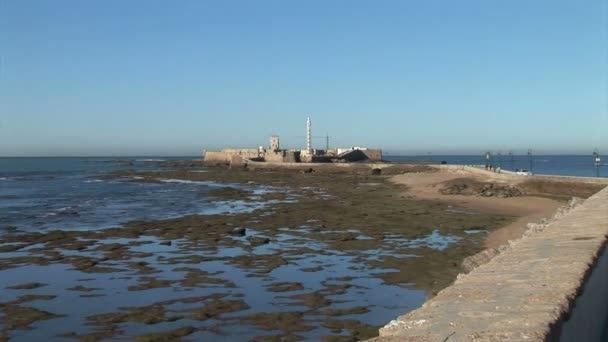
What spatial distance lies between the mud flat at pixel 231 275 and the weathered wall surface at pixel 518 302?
10.8ft

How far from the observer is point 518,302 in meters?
4.52

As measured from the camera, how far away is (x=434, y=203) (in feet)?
105

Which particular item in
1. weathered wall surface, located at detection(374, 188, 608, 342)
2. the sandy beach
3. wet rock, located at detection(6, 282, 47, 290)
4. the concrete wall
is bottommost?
the sandy beach

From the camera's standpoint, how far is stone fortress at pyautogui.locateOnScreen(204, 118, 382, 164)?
105375 millimetres

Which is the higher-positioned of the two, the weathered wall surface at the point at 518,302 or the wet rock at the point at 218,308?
the weathered wall surface at the point at 518,302

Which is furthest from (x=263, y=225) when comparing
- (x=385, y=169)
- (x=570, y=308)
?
(x=385, y=169)

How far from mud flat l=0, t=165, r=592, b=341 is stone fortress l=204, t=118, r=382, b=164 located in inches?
3178

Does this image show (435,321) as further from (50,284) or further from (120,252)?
(120,252)

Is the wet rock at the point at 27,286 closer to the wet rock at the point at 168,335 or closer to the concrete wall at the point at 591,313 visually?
the wet rock at the point at 168,335

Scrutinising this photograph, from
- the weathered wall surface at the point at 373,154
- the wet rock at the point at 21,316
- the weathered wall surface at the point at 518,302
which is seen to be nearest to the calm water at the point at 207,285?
the wet rock at the point at 21,316

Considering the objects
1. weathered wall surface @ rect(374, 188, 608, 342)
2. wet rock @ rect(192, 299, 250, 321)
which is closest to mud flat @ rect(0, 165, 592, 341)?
wet rock @ rect(192, 299, 250, 321)

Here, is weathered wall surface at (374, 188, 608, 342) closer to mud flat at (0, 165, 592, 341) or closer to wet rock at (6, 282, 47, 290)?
mud flat at (0, 165, 592, 341)

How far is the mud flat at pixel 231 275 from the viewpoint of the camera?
30.8 feet

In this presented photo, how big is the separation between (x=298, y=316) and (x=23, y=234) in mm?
14788
